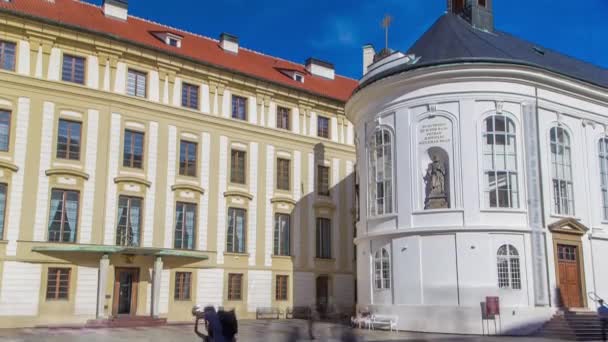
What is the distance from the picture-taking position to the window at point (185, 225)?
103 feet

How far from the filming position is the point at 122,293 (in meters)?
29.2

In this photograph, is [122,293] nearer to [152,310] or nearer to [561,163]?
[152,310]

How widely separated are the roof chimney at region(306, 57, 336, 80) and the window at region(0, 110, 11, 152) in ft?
65.4

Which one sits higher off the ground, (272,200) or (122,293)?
(272,200)

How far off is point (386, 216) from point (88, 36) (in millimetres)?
15770

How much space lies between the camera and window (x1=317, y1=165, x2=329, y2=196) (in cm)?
3694

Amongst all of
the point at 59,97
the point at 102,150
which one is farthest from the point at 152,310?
the point at 59,97

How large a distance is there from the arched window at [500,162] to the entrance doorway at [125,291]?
53.0ft

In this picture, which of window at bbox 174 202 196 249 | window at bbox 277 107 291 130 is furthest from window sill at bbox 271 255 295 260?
window at bbox 277 107 291 130

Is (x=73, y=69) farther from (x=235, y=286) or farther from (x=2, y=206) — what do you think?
(x=235, y=286)

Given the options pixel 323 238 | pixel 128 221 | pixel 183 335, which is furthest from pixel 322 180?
pixel 183 335

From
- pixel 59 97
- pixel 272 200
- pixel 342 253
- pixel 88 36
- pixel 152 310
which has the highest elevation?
pixel 88 36

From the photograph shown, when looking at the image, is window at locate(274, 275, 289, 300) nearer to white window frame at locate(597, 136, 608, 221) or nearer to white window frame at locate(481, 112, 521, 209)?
white window frame at locate(481, 112, 521, 209)

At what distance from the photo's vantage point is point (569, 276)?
80.9 ft
